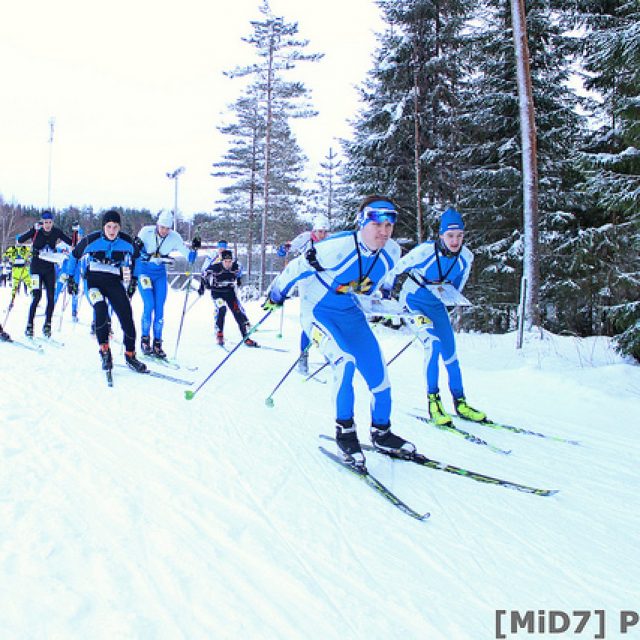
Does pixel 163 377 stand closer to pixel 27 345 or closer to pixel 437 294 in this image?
pixel 27 345

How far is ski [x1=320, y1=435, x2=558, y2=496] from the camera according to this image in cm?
353

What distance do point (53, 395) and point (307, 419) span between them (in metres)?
2.86

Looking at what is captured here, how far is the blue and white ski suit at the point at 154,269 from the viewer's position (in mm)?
8273

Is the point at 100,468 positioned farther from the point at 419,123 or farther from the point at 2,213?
the point at 2,213

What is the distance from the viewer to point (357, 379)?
7.53m

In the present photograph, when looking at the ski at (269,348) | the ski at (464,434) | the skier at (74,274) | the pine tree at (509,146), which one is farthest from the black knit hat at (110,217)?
the pine tree at (509,146)

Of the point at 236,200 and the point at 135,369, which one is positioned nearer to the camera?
the point at 135,369

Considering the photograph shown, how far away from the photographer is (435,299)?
5535 mm

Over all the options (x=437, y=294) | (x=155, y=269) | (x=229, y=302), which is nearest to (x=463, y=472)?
(x=437, y=294)

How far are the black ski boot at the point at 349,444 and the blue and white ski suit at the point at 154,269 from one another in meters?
5.38

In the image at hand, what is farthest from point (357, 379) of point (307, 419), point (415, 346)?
point (415, 346)

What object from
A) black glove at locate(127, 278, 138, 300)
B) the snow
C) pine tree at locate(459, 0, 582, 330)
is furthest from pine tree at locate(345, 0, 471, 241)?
the snow

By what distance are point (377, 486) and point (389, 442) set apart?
674 millimetres

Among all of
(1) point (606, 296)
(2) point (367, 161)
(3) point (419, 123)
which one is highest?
(3) point (419, 123)
